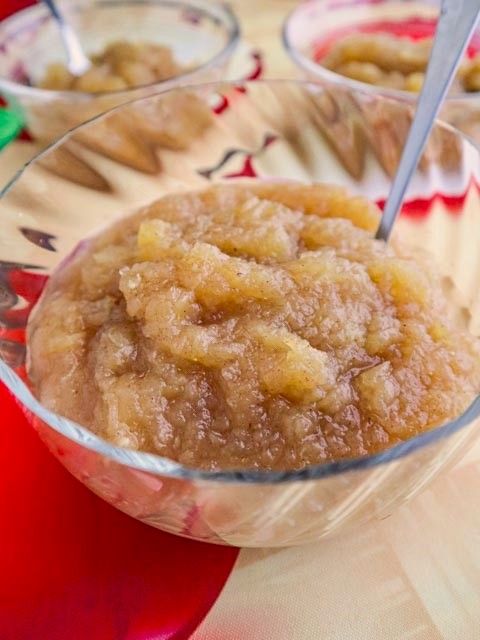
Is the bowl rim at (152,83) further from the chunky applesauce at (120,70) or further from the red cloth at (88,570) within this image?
the red cloth at (88,570)

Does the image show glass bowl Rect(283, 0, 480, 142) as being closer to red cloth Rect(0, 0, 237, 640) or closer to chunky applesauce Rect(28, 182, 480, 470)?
chunky applesauce Rect(28, 182, 480, 470)

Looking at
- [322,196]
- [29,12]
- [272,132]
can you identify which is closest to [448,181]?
[322,196]

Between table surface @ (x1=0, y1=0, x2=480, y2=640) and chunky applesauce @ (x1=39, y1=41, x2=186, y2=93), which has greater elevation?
chunky applesauce @ (x1=39, y1=41, x2=186, y2=93)

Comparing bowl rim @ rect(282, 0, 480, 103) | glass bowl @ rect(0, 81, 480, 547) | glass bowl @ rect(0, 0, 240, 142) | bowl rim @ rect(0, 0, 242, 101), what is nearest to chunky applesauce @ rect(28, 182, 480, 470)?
glass bowl @ rect(0, 81, 480, 547)

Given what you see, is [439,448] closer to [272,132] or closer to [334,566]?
[334,566]

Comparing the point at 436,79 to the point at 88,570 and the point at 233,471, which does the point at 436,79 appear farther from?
the point at 88,570

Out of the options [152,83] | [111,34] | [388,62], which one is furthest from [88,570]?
[111,34]

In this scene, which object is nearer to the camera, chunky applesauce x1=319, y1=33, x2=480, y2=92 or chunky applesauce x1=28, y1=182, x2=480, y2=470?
chunky applesauce x1=28, y1=182, x2=480, y2=470
